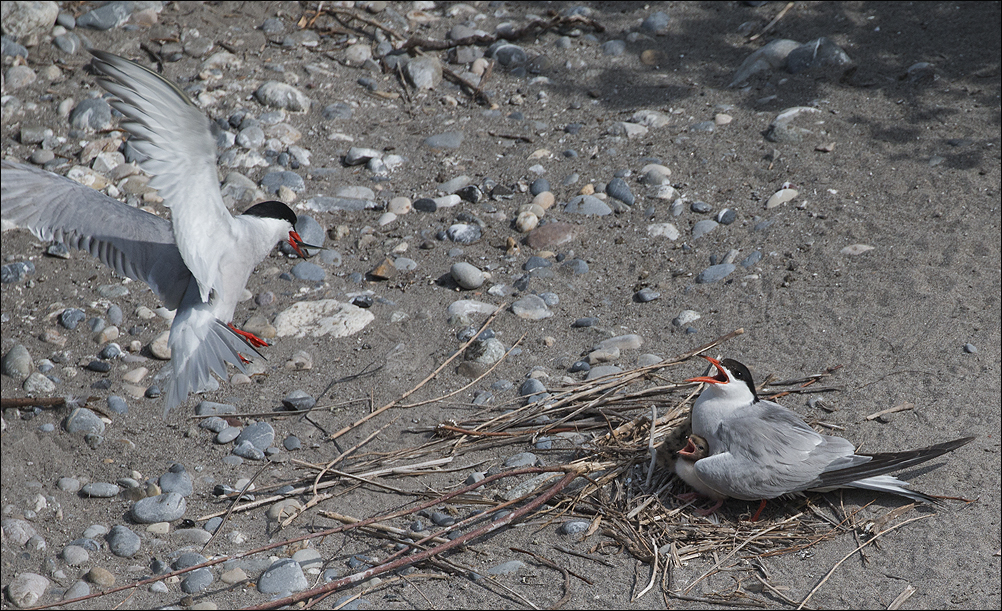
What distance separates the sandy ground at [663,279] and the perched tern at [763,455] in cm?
17

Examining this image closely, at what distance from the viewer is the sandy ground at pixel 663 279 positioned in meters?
3.12

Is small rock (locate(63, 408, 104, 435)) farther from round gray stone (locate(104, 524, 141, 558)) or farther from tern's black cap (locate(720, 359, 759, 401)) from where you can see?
tern's black cap (locate(720, 359, 759, 401))

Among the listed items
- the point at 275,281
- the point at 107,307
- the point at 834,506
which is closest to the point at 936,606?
the point at 834,506

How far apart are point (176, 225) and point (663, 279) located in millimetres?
2570

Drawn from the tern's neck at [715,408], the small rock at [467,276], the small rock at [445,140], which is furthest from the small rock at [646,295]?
the small rock at [445,140]

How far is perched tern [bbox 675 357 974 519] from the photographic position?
3.07 m

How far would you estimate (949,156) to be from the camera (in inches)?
194

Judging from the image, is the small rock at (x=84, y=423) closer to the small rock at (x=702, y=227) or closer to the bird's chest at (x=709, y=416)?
the bird's chest at (x=709, y=416)

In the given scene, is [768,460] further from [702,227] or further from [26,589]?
[26,589]

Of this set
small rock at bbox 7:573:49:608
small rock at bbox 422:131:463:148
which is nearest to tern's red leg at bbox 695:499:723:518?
small rock at bbox 7:573:49:608

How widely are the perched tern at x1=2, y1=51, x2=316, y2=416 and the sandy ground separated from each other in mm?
657

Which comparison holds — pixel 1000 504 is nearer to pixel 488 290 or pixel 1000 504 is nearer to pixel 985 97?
pixel 488 290

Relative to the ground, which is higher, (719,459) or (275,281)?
(719,459)

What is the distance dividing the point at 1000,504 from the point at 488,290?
2577 millimetres
